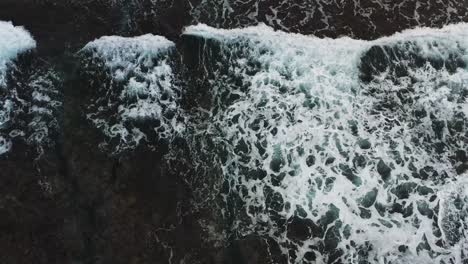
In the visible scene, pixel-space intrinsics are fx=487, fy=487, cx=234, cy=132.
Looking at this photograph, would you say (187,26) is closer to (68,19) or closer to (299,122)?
(68,19)

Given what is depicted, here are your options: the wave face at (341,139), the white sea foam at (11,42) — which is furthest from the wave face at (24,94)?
the wave face at (341,139)

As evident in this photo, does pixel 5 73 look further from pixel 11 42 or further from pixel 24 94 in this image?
pixel 11 42

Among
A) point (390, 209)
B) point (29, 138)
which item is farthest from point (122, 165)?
point (390, 209)

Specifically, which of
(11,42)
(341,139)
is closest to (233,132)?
(341,139)

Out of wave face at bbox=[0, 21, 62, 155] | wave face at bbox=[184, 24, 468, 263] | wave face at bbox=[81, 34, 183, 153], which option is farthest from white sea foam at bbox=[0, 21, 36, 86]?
wave face at bbox=[184, 24, 468, 263]

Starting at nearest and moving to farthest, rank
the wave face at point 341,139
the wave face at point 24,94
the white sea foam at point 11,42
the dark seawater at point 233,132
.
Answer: the dark seawater at point 233,132, the wave face at point 341,139, the wave face at point 24,94, the white sea foam at point 11,42

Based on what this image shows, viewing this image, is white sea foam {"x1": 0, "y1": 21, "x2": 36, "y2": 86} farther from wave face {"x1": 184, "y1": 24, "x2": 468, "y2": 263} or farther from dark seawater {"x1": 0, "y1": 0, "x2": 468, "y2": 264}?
wave face {"x1": 184, "y1": 24, "x2": 468, "y2": 263}

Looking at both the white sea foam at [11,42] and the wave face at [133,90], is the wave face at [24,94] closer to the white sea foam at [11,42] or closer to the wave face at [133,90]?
the white sea foam at [11,42]
